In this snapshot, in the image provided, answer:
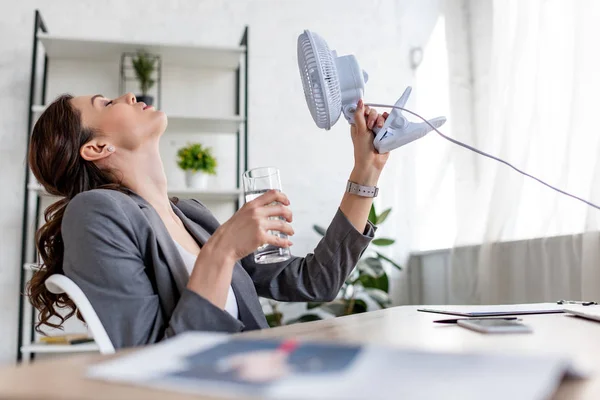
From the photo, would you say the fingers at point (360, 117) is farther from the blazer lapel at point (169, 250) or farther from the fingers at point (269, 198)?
the blazer lapel at point (169, 250)

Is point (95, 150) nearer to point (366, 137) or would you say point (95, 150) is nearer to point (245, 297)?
point (245, 297)

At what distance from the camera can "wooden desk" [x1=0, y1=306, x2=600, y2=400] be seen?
337mm

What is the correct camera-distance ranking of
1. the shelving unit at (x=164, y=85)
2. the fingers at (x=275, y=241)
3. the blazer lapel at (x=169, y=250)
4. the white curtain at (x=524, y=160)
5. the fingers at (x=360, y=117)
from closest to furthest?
the fingers at (x=275, y=241)
the blazer lapel at (x=169, y=250)
the fingers at (x=360, y=117)
the white curtain at (x=524, y=160)
the shelving unit at (x=164, y=85)

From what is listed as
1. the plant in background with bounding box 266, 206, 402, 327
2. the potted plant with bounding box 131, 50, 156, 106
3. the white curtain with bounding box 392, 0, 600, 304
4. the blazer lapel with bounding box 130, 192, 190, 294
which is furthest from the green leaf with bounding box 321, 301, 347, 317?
the blazer lapel with bounding box 130, 192, 190, 294

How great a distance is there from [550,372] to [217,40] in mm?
3060

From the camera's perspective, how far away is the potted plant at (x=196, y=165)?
2811mm

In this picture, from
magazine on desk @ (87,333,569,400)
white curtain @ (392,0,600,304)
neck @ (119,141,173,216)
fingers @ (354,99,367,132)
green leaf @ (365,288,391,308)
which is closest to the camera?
magazine on desk @ (87,333,569,400)

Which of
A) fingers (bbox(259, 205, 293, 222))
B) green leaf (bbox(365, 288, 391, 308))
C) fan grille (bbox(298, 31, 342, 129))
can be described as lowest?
green leaf (bbox(365, 288, 391, 308))

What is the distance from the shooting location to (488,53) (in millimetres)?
3111

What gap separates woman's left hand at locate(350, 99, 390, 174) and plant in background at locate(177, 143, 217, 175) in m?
1.58

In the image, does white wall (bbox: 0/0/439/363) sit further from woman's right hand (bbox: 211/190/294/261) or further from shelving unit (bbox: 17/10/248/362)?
woman's right hand (bbox: 211/190/294/261)

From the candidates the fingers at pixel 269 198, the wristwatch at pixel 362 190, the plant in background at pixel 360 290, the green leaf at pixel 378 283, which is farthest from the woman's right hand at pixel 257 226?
the green leaf at pixel 378 283

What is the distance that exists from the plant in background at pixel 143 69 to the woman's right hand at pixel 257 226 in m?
2.01

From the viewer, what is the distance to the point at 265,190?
1040 millimetres
